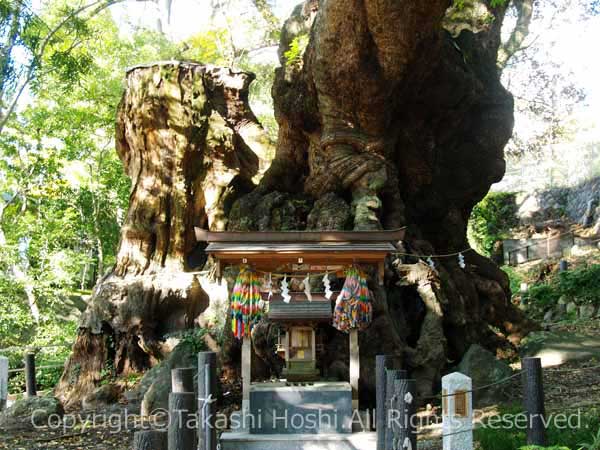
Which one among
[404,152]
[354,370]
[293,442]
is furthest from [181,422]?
[404,152]

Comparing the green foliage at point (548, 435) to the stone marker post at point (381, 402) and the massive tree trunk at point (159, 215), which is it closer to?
the stone marker post at point (381, 402)

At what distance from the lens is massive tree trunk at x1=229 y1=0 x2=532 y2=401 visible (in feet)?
37.9

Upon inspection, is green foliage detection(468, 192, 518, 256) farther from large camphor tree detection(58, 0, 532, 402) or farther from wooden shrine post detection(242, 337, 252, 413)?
wooden shrine post detection(242, 337, 252, 413)

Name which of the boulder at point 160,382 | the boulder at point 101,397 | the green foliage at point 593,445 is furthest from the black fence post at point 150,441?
the boulder at point 101,397

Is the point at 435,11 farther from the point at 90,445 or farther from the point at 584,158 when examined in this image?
the point at 584,158

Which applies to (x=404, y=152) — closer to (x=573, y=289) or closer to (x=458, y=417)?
(x=458, y=417)

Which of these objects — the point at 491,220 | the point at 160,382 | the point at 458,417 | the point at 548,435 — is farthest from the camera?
the point at 491,220

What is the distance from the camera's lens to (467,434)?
23.5 feet

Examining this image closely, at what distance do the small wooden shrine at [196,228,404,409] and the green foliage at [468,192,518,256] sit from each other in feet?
67.9

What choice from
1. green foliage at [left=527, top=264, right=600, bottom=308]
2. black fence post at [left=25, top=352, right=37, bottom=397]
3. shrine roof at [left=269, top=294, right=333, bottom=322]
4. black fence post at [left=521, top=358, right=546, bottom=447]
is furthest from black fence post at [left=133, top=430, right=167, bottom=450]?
green foliage at [left=527, top=264, right=600, bottom=308]

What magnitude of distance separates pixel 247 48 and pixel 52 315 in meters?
11.3

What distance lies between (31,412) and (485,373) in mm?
7721

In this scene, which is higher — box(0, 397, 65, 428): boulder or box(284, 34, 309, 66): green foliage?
box(284, 34, 309, 66): green foliage

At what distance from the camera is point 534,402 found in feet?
19.9
